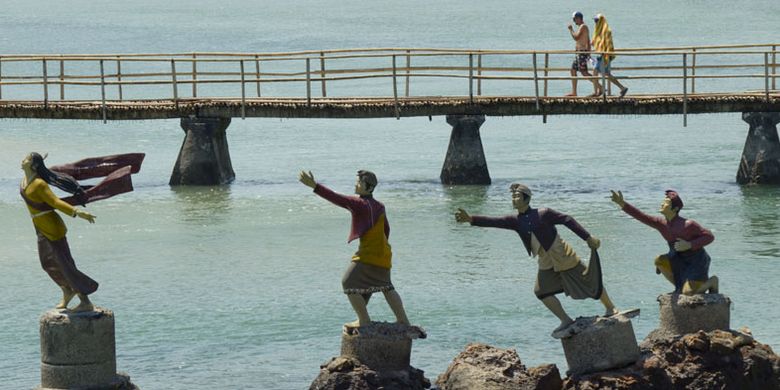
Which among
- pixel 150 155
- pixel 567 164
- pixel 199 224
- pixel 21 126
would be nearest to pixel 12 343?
pixel 199 224

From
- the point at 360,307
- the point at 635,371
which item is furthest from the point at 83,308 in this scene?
the point at 635,371

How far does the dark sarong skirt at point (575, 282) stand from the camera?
47.4 feet

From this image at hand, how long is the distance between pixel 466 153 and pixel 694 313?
19.5 meters

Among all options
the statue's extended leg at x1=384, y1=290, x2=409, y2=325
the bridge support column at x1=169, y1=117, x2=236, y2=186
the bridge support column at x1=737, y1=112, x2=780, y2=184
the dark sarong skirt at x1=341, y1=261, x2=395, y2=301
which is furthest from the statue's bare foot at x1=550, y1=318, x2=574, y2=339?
the bridge support column at x1=169, y1=117, x2=236, y2=186

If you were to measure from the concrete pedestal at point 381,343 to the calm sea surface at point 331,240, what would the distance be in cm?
254

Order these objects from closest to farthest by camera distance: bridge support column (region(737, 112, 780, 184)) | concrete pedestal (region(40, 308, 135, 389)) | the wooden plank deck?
concrete pedestal (region(40, 308, 135, 389)), the wooden plank deck, bridge support column (region(737, 112, 780, 184))

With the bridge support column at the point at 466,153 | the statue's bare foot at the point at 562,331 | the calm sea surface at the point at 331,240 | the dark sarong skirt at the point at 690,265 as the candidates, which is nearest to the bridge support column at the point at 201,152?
the calm sea surface at the point at 331,240

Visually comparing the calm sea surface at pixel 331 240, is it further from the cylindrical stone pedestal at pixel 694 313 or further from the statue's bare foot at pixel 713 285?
the statue's bare foot at pixel 713 285

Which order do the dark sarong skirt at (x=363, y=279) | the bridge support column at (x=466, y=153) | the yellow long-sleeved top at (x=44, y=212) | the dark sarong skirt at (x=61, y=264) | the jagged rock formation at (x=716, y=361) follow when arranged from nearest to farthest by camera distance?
the yellow long-sleeved top at (x=44, y=212), the dark sarong skirt at (x=61, y=264), the dark sarong skirt at (x=363, y=279), the jagged rock formation at (x=716, y=361), the bridge support column at (x=466, y=153)

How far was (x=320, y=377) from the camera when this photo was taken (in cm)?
1470

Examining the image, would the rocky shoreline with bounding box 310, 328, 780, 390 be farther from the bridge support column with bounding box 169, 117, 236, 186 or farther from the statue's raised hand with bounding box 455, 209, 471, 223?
the bridge support column with bounding box 169, 117, 236, 186

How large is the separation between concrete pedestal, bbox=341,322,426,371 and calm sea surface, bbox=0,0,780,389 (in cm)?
254

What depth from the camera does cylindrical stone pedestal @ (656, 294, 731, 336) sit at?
49.1ft

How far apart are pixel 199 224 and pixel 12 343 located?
10662mm
